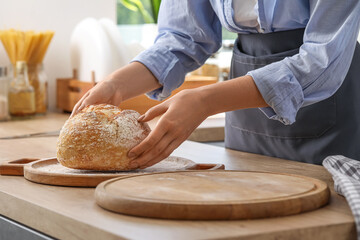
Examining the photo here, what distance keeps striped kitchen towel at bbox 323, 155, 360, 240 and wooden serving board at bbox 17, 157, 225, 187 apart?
22 centimetres

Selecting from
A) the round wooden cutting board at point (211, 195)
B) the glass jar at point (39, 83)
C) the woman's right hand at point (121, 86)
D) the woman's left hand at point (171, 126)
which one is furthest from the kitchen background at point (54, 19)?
the round wooden cutting board at point (211, 195)

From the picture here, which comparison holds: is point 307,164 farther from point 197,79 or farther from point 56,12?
point 56,12

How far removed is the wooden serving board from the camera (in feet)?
3.55

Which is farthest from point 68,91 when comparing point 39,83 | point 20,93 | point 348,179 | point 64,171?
point 348,179

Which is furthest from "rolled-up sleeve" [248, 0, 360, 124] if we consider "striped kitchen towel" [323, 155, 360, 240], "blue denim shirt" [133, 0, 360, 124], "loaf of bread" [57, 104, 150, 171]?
"loaf of bread" [57, 104, 150, 171]

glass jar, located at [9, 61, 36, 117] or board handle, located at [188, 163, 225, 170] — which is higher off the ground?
board handle, located at [188, 163, 225, 170]

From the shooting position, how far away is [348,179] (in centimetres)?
101

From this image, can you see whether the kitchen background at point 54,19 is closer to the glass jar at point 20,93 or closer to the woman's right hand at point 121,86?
the glass jar at point 20,93

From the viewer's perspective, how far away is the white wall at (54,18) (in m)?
2.58

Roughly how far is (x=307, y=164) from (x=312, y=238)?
55 centimetres

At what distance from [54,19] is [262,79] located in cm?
172

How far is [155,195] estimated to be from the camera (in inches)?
35.8

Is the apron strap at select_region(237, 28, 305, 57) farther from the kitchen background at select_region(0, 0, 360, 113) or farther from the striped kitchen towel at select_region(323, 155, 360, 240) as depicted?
the kitchen background at select_region(0, 0, 360, 113)

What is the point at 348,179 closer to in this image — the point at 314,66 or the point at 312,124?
the point at 314,66
